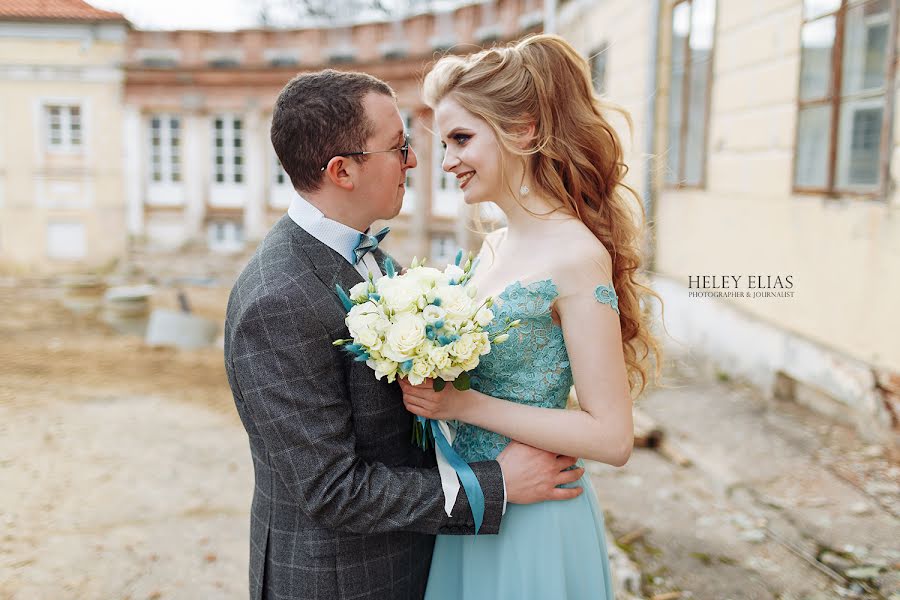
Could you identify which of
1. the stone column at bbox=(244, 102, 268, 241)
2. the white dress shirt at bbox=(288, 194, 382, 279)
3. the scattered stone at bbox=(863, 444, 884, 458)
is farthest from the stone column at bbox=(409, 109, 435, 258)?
the white dress shirt at bbox=(288, 194, 382, 279)

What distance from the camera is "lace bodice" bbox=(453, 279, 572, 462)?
1941 mm

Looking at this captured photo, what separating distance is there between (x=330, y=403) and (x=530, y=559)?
2.36ft

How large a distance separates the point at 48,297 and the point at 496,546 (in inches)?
597

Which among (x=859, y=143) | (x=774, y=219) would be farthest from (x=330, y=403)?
(x=774, y=219)

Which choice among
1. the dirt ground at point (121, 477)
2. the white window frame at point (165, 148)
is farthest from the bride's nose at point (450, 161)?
the white window frame at point (165, 148)

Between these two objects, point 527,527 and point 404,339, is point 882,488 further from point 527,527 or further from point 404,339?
point 404,339

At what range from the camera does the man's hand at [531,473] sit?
188 cm

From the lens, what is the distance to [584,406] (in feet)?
6.22

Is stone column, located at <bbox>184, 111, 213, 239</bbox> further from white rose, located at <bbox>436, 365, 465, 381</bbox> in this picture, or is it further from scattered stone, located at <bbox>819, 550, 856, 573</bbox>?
white rose, located at <bbox>436, 365, 465, 381</bbox>

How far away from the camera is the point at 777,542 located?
411 centimetres

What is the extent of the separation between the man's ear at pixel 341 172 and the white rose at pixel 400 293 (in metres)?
0.32

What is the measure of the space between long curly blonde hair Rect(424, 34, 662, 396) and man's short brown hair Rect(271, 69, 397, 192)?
0.31 metres

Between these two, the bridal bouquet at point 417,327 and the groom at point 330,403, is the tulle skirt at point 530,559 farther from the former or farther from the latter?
the bridal bouquet at point 417,327

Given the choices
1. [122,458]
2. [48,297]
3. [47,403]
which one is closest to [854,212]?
[122,458]
